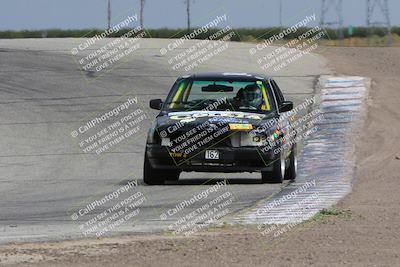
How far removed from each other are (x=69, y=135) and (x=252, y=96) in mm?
7347

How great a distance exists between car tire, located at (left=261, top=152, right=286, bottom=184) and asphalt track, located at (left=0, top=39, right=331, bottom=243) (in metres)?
0.14

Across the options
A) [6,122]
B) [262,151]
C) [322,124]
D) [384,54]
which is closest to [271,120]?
[262,151]

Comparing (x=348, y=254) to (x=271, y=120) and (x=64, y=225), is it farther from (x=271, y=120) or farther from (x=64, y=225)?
(x=271, y=120)

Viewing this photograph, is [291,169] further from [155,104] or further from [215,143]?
[155,104]

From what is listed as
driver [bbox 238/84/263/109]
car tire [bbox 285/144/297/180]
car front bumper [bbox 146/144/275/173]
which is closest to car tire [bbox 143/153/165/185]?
car front bumper [bbox 146/144/275/173]

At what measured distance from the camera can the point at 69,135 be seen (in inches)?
875

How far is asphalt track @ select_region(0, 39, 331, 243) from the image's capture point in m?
12.2

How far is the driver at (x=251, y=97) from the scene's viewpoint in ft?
51.1

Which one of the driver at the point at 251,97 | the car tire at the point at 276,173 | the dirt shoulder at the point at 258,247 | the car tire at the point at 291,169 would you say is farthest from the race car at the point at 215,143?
the dirt shoulder at the point at 258,247

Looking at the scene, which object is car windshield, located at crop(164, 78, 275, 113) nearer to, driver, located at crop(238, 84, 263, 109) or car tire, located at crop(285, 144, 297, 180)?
driver, located at crop(238, 84, 263, 109)

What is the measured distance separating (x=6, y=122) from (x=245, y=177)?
8.48 m

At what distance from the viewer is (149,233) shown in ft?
33.3

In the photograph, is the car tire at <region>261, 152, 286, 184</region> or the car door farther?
the car door

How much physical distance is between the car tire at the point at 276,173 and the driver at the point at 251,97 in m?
0.94
